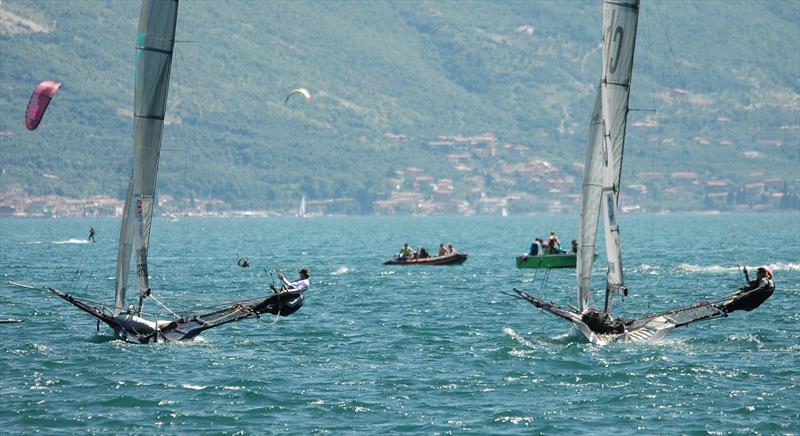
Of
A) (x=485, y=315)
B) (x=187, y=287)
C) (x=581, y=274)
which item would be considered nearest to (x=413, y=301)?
(x=485, y=315)

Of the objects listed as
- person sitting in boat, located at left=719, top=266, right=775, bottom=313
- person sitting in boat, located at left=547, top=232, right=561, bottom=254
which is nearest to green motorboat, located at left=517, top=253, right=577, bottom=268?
person sitting in boat, located at left=547, top=232, right=561, bottom=254

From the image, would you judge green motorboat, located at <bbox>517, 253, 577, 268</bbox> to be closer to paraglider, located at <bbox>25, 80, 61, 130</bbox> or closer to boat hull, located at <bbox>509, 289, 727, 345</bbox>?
paraglider, located at <bbox>25, 80, 61, 130</bbox>

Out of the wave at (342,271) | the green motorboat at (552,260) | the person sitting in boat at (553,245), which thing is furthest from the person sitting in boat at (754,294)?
the wave at (342,271)

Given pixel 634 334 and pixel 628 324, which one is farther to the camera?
pixel 628 324

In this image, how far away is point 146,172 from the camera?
39562 millimetres

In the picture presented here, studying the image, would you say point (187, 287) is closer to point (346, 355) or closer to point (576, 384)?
point (346, 355)

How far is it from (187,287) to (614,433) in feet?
135

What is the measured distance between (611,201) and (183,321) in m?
12.9

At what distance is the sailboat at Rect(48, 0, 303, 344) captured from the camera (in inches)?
1529

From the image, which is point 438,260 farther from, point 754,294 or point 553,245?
point 754,294

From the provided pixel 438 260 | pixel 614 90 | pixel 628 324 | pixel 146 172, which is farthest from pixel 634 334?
pixel 438 260

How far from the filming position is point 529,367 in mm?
37844

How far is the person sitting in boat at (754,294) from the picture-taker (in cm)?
4025

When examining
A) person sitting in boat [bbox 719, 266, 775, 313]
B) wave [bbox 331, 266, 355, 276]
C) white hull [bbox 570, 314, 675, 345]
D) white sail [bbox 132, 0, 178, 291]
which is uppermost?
white sail [bbox 132, 0, 178, 291]
